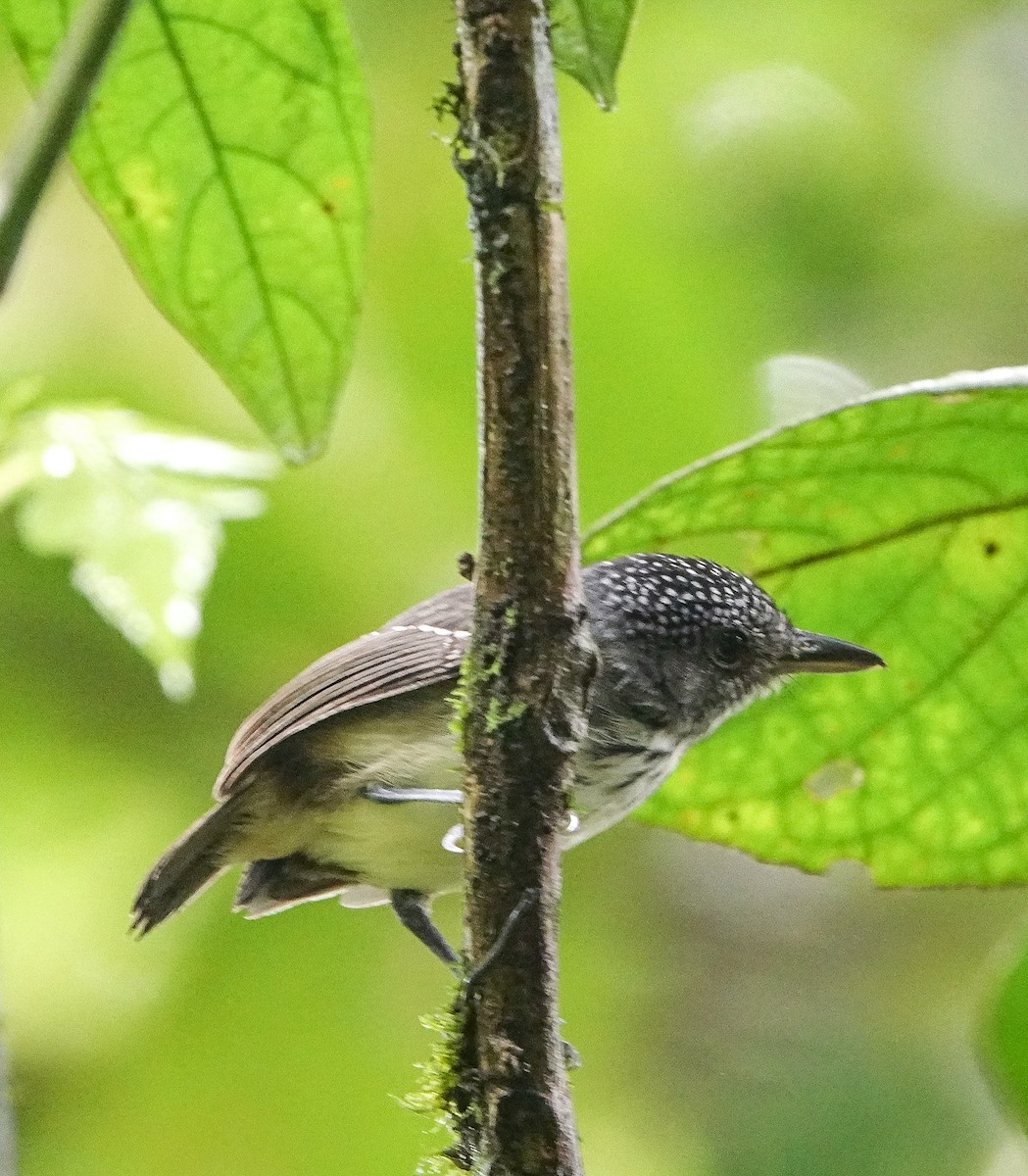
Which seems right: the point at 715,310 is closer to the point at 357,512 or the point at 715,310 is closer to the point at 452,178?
the point at 452,178

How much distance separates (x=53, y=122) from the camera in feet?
3.29

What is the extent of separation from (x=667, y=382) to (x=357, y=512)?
82cm

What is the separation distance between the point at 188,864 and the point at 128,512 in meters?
0.81

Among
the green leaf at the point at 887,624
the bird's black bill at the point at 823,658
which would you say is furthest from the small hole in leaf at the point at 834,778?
the bird's black bill at the point at 823,658

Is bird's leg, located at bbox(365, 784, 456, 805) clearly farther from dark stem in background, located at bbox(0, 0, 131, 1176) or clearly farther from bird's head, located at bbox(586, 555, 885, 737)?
dark stem in background, located at bbox(0, 0, 131, 1176)

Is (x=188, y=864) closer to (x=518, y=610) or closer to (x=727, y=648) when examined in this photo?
(x=727, y=648)

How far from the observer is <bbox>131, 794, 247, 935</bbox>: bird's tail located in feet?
8.14

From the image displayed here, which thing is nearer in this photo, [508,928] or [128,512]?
[508,928]

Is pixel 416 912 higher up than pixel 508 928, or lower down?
higher up

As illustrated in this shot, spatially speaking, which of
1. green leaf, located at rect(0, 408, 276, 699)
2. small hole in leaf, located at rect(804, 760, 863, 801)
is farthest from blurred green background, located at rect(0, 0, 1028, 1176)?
small hole in leaf, located at rect(804, 760, 863, 801)

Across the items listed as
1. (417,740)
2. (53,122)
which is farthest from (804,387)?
(53,122)

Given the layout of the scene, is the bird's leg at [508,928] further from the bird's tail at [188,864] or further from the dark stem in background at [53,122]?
the bird's tail at [188,864]

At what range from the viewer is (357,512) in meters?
3.66

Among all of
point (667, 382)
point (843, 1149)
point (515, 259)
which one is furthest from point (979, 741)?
point (843, 1149)
